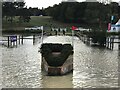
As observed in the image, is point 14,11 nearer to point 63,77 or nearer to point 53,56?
point 53,56

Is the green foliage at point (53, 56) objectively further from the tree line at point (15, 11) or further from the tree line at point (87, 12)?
the tree line at point (87, 12)

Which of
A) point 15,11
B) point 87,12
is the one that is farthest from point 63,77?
point 15,11

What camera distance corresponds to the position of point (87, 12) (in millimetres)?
52000

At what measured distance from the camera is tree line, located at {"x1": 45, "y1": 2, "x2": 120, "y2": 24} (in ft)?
169

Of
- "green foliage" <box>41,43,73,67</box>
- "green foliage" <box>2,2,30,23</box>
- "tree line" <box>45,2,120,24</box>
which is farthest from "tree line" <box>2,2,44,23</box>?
"green foliage" <box>41,43,73,67</box>

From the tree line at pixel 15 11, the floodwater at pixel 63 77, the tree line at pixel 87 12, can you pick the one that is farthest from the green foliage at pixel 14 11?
the floodwater at pixel 63 77

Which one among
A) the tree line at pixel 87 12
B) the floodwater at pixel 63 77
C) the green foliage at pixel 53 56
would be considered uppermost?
the tree line at pixel 87 12

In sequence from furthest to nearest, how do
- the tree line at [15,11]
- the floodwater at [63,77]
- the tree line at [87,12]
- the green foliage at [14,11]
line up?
1. the tree line at [87,12]
2. the tree line at [15,11]
3. the green foliage at [14,11]
4. the floodwater at [63,77]

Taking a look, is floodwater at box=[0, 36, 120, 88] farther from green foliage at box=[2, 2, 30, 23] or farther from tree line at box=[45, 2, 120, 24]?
tree line at box=[45, 2, 120, 24]

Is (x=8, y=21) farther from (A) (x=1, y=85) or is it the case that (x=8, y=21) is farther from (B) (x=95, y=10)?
(A) (x=1, y=85)

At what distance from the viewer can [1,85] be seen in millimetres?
8570

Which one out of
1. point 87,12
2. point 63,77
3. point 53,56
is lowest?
point 63,77

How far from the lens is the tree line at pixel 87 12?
169 ft

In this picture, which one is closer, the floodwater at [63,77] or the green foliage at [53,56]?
the floodwater at [63,77]
